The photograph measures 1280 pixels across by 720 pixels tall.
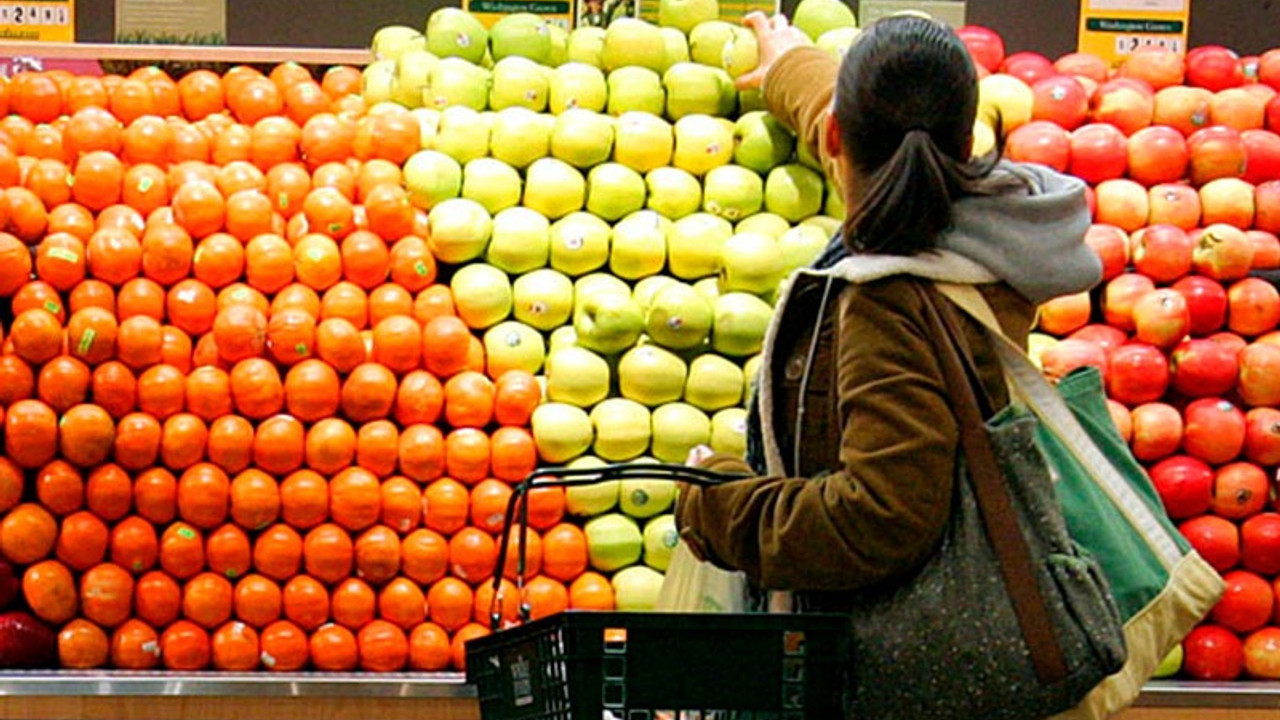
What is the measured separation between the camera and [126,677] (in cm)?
364

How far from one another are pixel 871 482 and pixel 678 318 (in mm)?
2022

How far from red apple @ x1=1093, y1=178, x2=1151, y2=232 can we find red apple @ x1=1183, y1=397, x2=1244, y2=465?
0.49m

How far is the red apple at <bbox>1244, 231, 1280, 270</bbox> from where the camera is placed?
13.3 feet

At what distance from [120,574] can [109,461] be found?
0.85 ft

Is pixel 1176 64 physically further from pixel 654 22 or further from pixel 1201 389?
pixel 654 22

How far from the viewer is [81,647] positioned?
146 inches

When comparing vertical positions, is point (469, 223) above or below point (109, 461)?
above

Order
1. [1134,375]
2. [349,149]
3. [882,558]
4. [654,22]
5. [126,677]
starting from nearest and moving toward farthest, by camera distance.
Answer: [882,558], [126,677], [1134,375], [349,149], [654,22]

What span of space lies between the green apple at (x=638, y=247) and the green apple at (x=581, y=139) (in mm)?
189

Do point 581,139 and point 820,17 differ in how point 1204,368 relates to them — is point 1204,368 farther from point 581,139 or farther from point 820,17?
point 581,139

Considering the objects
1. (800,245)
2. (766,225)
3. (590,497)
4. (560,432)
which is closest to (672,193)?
(766,225)

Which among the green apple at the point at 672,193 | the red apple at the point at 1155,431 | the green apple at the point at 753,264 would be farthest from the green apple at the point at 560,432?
the red apple at the point at 1155,431

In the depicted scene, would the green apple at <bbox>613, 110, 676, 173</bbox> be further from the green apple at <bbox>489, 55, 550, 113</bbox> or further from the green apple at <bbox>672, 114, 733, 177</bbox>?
the green apple at <bbox>489, 55, 550, 113</bbox>

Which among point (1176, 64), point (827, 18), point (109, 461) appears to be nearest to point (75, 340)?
point (109, 461)
